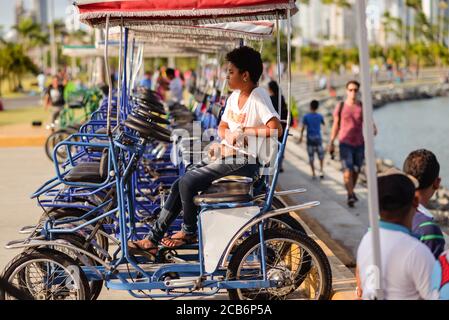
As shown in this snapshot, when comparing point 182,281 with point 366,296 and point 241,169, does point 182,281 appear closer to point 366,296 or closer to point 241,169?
point 241,169

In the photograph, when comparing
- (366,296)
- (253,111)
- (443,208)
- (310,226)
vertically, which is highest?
(253,111)

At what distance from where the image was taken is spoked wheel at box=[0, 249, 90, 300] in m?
5.68

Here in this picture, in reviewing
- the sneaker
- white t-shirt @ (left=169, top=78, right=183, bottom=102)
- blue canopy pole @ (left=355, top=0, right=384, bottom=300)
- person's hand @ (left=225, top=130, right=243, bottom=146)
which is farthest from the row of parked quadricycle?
white t-shirt @ (left=169, top=78, right=183, bottom=102)

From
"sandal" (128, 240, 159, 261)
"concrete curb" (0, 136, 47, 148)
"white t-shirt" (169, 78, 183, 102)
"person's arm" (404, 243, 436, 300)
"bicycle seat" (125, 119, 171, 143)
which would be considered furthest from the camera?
"white t-shirt" (169, 78, 183, 102)

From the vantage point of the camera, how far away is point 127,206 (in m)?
6.36

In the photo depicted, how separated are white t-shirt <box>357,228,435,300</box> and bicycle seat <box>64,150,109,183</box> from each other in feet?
9.23

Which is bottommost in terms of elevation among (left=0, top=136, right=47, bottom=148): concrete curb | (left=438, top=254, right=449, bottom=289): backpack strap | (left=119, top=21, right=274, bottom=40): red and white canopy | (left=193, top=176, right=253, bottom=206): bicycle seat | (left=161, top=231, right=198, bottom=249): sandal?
(left=0, top=136, right=47, bottom=148): concrete curb

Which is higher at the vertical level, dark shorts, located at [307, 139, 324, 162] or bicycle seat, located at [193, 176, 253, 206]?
bicycle seat, located at [193, 176, 253, 206]

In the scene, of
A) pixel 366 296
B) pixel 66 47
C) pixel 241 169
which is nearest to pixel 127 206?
pixel 241 169

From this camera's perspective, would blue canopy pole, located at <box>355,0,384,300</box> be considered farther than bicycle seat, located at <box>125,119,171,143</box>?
No

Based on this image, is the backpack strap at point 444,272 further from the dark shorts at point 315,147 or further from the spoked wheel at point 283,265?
the dark shorts at point 315,147

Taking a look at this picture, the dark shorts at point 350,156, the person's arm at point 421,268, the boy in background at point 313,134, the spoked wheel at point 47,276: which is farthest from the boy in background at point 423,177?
the boy in background at point 313,134

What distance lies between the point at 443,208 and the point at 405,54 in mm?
100347

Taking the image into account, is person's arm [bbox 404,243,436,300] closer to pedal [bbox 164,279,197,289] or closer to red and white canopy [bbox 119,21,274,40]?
pedal [bbox 164,279,197,289]
